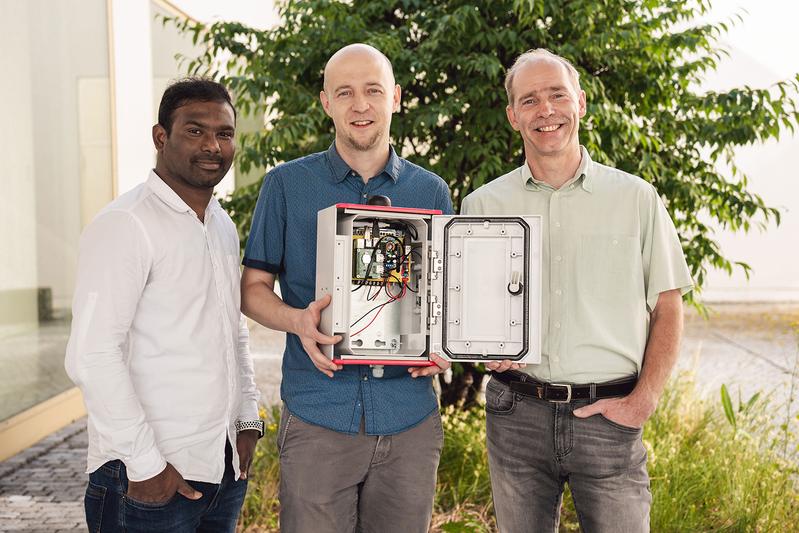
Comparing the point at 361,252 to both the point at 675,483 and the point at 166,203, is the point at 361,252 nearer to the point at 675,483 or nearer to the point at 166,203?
the point at 166,203

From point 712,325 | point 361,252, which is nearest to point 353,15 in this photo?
point 361,252

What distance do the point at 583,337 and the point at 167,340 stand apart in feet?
4.20

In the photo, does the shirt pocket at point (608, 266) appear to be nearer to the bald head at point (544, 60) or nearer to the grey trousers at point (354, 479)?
the bald head at point (544, 60)

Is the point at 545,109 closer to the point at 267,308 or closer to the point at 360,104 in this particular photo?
the point at 360,104

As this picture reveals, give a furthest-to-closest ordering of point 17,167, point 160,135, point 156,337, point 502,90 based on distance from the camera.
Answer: point 17,167 < point 502,90 < point 160,135 < point 156,337

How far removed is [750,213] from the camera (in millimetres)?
5090

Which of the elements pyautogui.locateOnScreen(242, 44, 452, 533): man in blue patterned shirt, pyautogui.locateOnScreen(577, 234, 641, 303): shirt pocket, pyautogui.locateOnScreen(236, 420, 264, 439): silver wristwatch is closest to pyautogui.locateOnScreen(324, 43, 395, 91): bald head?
pyautogui.locateOnScreen(242, 44, 452, 533): man in blue patterned shirt

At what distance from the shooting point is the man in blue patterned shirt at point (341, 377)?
2.52 metres

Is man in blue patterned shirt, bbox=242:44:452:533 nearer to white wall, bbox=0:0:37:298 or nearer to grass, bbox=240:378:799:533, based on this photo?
grass, bbox=240:378:799:533

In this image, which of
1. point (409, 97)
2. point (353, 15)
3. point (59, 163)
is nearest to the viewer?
point (353, 15)

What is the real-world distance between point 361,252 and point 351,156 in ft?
1.21

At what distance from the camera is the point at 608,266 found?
2.60 metres

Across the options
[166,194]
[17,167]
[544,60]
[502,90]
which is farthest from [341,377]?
[17,167]

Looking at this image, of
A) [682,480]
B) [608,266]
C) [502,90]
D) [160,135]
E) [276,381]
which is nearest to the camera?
[160,135]
